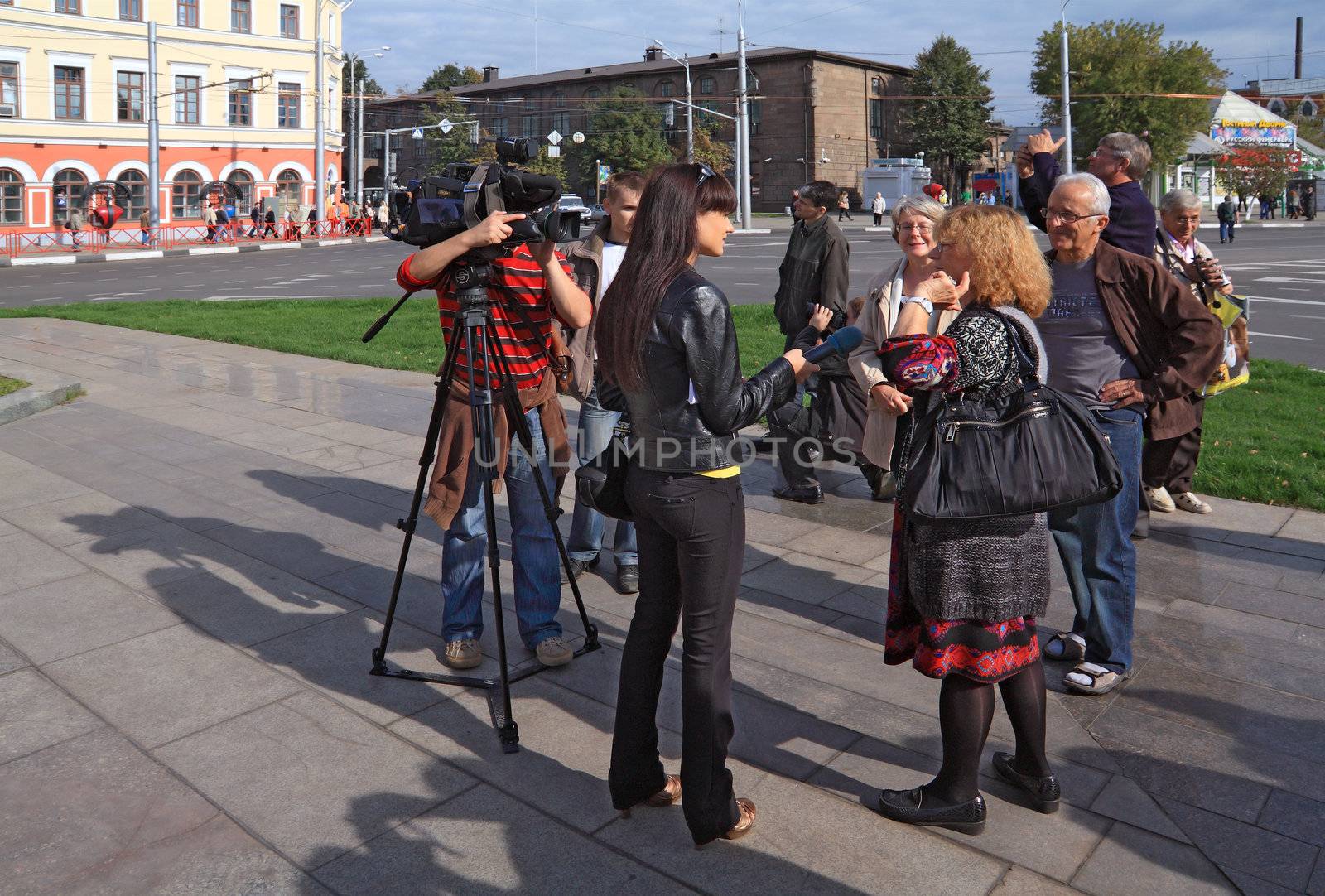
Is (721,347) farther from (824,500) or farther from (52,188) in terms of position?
(52,188)

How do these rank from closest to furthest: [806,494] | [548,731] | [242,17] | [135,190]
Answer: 1. [548,731]
2. [806,494]
3. [135,190]
4. [242,17]

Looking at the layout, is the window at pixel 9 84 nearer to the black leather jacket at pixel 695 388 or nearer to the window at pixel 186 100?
the window at pixel 186 100

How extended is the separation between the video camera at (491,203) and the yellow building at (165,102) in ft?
162

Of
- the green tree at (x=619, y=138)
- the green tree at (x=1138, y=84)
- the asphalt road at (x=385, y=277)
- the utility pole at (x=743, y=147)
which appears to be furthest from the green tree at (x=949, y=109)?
the asphalt road at (x=385, y=277)

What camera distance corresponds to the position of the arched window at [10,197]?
4647 cm

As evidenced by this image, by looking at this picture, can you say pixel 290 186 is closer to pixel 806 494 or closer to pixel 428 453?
pixel 806 494

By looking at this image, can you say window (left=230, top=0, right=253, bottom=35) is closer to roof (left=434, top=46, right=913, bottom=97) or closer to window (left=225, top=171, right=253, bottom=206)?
window (left=225, top=171, right=253, bottom=206)

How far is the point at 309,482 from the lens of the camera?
7551 mm

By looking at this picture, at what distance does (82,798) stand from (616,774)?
1628mm

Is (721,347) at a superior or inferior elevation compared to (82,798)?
superior

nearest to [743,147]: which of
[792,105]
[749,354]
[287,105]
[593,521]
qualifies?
[287,105]

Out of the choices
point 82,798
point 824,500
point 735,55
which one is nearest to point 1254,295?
point 824,500

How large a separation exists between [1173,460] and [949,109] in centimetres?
7399

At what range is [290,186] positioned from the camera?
55.8m
